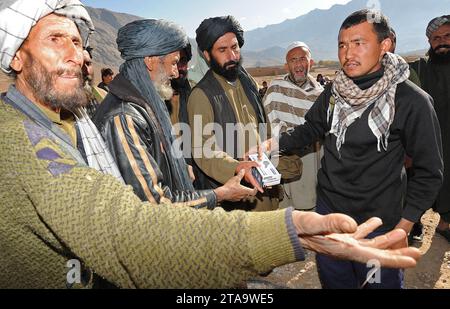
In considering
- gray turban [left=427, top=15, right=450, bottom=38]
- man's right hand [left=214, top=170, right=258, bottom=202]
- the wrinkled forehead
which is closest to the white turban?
the wrinkled forehead

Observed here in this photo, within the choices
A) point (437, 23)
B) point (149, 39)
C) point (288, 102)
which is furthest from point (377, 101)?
point (437, 23)

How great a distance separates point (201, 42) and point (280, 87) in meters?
1.41

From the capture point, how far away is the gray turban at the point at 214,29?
11.0ft

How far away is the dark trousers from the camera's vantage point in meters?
2.12

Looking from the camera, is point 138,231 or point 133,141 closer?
point 138,231

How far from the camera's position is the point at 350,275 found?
2.33 m

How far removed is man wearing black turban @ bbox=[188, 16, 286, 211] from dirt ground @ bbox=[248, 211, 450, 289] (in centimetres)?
105

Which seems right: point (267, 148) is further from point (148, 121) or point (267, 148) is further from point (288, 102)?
point (288, 102)

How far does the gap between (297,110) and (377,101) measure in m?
2.14

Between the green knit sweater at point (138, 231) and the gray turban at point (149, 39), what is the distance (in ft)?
5.24

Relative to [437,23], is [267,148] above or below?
below

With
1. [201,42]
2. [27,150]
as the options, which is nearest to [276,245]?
[27,150]

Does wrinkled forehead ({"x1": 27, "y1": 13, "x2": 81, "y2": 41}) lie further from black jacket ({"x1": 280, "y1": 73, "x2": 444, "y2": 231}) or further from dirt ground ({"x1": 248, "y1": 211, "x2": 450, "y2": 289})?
dirt ground ({"x1": 248, "y1": 211, "x2": 450, "y2": 289})

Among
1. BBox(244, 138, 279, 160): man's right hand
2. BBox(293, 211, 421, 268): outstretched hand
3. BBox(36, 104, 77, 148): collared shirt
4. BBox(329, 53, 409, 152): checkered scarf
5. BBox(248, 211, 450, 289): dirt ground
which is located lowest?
BBox(248, 211, 450, 289): dirt ground
